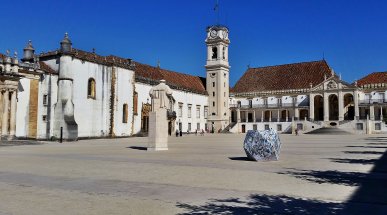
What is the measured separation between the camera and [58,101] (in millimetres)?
37469

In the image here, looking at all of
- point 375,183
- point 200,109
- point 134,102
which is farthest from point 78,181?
point 200,109

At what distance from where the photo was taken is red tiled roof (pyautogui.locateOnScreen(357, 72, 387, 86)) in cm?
6617

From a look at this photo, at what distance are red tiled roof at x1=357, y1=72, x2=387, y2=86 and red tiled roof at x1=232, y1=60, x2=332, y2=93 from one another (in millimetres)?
5786

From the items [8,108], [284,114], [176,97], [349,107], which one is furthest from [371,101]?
[8,108]

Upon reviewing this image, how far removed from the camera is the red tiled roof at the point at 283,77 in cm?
7075

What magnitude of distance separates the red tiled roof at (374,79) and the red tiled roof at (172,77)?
2860 centimetres

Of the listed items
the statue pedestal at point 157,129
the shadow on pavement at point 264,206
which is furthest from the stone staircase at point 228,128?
the shadow on pavement at point 264,206

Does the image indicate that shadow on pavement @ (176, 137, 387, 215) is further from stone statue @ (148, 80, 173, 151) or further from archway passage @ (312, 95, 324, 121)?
archway passage @ (312, 95, 324, 121)

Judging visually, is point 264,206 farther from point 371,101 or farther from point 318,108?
point 318,108

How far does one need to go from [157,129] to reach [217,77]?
4985 centimetres

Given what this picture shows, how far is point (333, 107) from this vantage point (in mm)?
70000

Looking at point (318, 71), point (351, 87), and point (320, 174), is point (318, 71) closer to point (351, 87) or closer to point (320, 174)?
point (351, 87)

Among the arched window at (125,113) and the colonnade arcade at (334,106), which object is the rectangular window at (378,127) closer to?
the colonnade arcade at (334,106)

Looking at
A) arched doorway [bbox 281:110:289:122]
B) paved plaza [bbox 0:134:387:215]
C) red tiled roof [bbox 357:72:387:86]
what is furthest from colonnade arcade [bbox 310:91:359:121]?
paved plaza [bbox 0:134:387:215]
